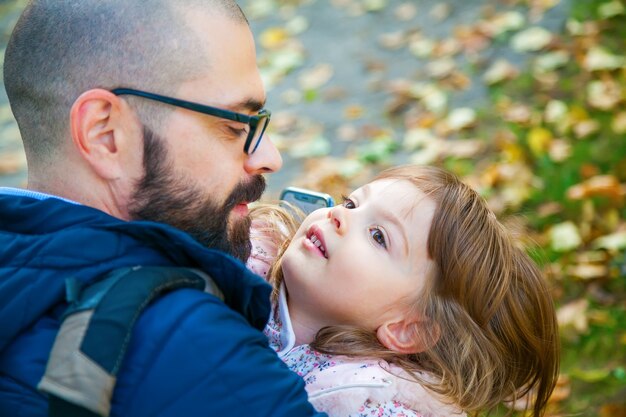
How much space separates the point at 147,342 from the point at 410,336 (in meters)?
0.95

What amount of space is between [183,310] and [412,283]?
868 mm

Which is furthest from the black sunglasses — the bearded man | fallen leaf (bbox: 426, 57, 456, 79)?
fallen leaf (bbox: 426, 57, 456, 79)

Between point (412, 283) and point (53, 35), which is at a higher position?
point (53, 35)

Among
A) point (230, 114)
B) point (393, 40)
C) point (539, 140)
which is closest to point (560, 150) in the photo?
point (539, 140)

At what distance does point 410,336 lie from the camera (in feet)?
7.45

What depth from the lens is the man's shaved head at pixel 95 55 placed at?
2.04 m

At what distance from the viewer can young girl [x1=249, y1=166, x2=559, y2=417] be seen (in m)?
2.22

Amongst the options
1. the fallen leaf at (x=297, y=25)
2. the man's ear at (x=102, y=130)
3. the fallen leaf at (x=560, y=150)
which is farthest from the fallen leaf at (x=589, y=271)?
the fallen leaf at (x=297, y=25)

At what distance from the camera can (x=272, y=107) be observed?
5699mm

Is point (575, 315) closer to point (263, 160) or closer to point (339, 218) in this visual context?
point (339, 218)

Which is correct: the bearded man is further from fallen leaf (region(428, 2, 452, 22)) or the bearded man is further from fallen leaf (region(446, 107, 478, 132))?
fallen leaf (region(428, 2, 452, 22))

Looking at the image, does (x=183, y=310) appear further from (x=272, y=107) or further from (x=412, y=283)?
(x=272, y=107)

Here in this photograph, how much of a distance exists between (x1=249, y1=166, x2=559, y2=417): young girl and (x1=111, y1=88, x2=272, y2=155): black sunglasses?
32 centimetres

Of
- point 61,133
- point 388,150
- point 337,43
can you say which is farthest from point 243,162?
point 337,43
